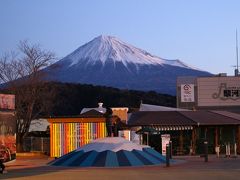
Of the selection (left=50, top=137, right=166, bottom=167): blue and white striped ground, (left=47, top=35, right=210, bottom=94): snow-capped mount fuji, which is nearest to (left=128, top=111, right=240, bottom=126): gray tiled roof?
(left=50, top=137, right=166, bottom=167): blue and white striped ground

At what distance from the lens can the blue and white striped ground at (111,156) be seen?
34906 millimetres

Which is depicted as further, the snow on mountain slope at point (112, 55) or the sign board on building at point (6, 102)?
the snow on mountain slope at point (112, 55)

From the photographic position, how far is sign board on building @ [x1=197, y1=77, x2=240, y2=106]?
7919 cm

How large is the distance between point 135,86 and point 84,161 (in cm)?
8465

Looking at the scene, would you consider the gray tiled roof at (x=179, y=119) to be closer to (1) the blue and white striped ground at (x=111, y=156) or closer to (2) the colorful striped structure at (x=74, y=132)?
(2) the colorful striped structure at (x=74, y=132)

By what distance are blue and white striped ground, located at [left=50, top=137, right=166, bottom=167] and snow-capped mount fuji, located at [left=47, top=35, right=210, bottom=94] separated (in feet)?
259

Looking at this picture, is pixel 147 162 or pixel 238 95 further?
pixel 238 95

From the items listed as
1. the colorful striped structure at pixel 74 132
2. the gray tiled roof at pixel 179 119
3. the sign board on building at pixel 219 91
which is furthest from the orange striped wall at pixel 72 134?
the sign board on building at pixel 219 91

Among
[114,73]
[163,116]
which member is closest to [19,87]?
[163,116]

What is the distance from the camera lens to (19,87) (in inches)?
2237

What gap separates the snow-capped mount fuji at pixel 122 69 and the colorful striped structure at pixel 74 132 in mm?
70323

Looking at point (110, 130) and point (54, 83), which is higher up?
point (54, 83)

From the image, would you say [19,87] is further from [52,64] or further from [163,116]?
[163,116]

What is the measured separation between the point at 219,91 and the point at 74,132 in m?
37.4
